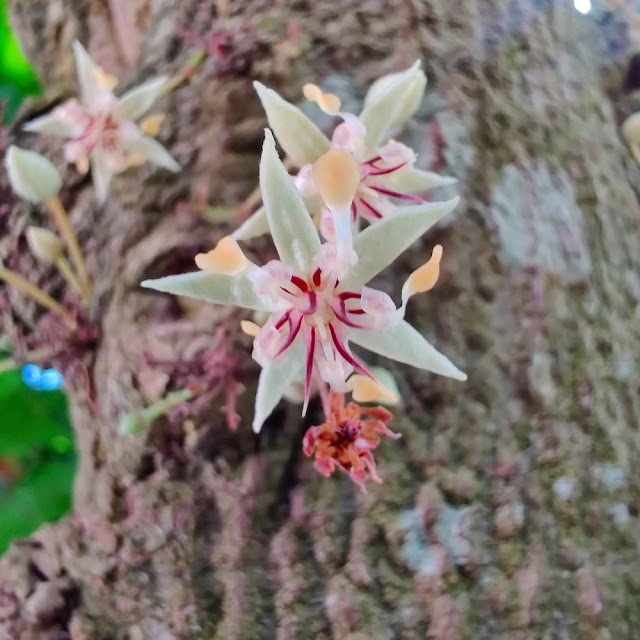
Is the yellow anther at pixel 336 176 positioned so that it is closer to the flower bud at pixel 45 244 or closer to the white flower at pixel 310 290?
the white flower at pixel 310 290

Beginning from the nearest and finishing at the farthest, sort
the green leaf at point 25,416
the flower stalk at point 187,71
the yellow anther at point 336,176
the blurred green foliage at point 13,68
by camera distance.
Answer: the yellow anther at point 336,176, the flower stalk at point 187,71, the green leaf at point 25,416, the blurred green foliage at point 13,68

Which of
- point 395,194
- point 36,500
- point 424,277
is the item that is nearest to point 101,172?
point 395,194

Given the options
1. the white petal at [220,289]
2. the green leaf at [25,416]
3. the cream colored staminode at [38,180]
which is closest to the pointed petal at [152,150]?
the cream colored staminode at [38,180]

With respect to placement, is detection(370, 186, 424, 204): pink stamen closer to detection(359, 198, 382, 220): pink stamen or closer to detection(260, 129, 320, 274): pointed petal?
detection(359, 198, 382, 220): pink stamen

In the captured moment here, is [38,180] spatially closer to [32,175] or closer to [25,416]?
[32,175]

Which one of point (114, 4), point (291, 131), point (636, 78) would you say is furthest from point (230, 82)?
point (636, 78)

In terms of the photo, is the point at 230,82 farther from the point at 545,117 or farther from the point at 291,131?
the point at 545,117
